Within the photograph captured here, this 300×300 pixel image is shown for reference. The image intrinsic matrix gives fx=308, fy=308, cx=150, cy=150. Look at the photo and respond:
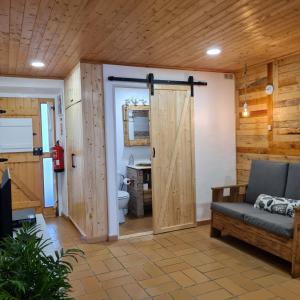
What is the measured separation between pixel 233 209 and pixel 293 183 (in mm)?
720

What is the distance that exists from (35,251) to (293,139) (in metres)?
3.34

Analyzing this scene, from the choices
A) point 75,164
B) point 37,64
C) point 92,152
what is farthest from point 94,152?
point 37,64

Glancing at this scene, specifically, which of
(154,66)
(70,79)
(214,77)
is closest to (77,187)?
(70,79)

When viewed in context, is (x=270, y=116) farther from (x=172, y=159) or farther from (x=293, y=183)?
(x=172, y=159)

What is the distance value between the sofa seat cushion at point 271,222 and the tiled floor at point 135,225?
156cm

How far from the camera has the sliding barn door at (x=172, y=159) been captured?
13.6 feet

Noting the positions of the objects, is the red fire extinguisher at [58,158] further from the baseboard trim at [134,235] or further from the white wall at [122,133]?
the baseboard trim at [134,235]

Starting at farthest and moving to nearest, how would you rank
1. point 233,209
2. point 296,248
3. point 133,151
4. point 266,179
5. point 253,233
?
point 133,151 → point 266,179 → point 233,209 → point 253,233 → point 296,248

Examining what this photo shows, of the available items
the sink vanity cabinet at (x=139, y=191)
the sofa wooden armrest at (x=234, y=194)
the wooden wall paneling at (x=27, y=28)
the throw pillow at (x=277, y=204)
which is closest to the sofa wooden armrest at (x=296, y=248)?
the throw pillow at (x=277, y=204)

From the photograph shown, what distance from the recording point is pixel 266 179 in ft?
12.4

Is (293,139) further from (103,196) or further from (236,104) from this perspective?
(103,196)

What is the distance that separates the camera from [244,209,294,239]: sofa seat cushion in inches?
112

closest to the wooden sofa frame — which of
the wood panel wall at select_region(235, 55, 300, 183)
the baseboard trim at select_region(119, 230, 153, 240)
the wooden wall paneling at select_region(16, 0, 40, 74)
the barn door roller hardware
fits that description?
the wood panel wall at select_region(235, 55, 300, 183)

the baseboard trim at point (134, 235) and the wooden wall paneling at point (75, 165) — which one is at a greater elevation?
the wooden wall paneling at point (75, 165)
